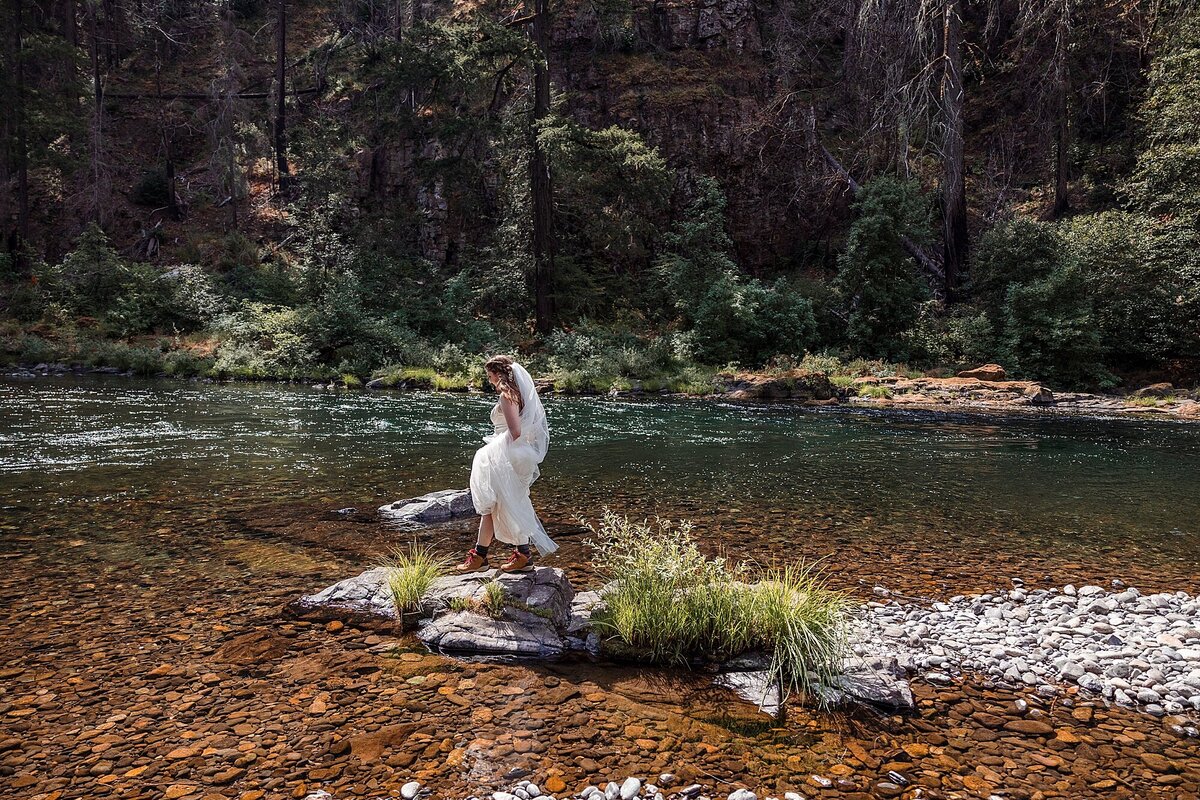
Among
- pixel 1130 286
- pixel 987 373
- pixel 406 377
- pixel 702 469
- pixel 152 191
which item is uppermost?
pixel 152 191

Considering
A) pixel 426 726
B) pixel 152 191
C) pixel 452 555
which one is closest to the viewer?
pixel 426 726

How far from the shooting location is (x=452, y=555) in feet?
23.8

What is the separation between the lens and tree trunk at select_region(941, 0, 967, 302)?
2836 cm

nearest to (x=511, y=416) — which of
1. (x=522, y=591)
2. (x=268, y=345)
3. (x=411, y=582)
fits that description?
(x=522, y=591)

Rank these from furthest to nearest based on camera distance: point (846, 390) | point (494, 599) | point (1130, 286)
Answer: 1. point (846, 390)
2. point (1130, 286)
3. point (494, 599)

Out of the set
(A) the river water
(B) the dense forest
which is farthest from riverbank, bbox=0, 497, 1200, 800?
(B) the dense forest

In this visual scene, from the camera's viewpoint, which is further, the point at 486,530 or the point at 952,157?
the point at 952,157

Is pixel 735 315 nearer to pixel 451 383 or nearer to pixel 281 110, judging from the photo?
pixel 451 383

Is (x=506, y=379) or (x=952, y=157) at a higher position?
(x=952, y=157)

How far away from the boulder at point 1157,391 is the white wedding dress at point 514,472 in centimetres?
2485

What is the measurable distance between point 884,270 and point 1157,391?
1026cm

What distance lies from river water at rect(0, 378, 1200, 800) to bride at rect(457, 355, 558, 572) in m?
1.23

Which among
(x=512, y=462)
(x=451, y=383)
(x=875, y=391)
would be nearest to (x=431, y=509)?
(x=512, y=462)

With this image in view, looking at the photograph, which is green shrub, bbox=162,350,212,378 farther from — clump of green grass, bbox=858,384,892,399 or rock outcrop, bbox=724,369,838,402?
clump of green grass, bbox=858,384,892,399
